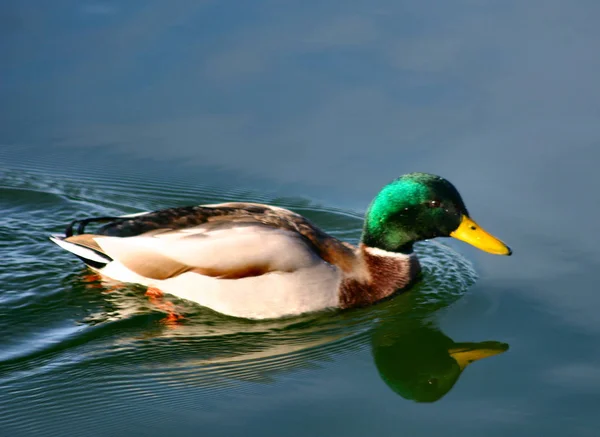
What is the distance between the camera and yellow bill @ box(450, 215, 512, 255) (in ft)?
25.3

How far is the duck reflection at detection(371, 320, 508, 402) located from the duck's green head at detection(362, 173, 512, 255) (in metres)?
0.76

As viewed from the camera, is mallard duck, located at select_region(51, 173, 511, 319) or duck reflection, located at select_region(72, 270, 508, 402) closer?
duck reflection, located at select_region(72, 270, 508, 402)

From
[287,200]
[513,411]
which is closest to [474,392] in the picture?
[513,411]

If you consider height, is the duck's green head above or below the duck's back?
above

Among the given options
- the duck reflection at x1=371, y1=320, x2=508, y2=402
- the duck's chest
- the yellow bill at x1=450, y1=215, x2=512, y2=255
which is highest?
the yellow bill at x1=450, y1=215, x2=512, y2=255

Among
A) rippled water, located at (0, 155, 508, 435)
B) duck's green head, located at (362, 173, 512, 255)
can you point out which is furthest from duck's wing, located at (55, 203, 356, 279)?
duck's green head, located at (362, 173, 512, 255)

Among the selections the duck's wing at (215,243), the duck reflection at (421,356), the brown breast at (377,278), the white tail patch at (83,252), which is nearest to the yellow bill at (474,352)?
the duck reflection at (421,356)

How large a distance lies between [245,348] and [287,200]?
8.44 ft

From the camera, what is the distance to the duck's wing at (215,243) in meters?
7.52

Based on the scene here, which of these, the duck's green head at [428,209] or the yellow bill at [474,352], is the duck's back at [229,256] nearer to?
the duck's green head at [428,209]

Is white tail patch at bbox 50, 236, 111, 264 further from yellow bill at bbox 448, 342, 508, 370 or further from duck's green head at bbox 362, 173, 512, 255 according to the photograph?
yellow bill at bbox 448, 342, 508, 370

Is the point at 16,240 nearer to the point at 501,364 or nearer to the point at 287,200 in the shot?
the point at 287,200

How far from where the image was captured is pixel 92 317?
7.42 m

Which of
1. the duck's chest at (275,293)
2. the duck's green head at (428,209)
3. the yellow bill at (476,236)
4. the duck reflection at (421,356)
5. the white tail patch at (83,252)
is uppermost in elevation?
the duck's green head at (428,209)
